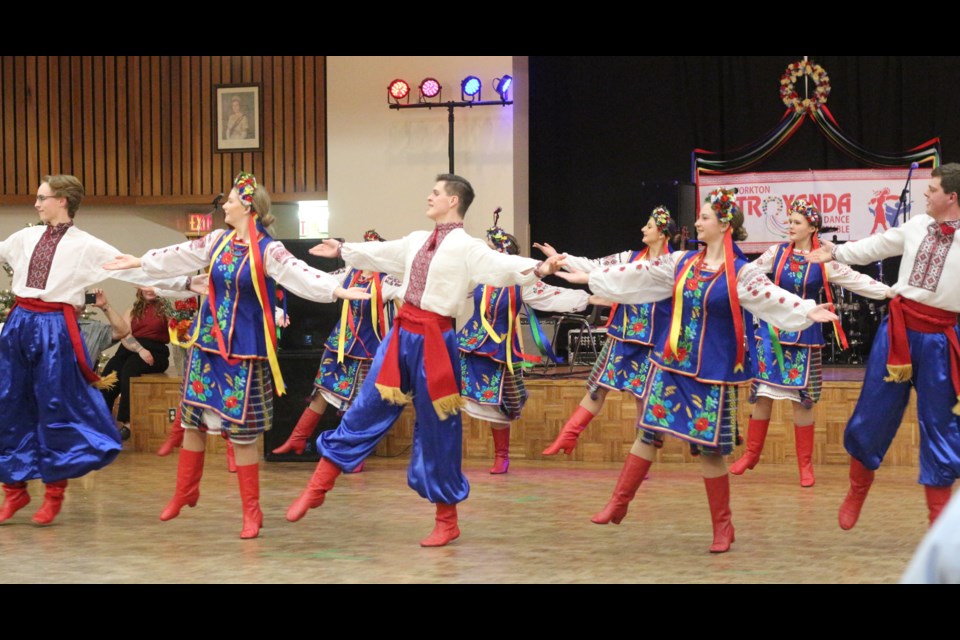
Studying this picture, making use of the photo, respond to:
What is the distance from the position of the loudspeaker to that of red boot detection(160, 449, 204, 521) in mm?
2407

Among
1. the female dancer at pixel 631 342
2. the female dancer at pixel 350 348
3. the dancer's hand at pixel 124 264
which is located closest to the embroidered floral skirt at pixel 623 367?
the female dancer at pixel 631 342

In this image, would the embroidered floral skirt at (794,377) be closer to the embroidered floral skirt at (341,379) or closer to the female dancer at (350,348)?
the female dancer at (350,348)

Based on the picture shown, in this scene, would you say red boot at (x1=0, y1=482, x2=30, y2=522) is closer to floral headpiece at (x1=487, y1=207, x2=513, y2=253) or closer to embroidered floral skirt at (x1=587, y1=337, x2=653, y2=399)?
floral headpiece at (x1=487, y1=207, x2=513, y2=253)

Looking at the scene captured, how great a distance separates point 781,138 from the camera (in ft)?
32.7

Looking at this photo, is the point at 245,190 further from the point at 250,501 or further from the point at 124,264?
the point at 250,501

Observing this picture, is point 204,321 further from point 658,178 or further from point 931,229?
point 658,178

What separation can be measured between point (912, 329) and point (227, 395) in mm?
2656

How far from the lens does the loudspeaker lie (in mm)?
7250

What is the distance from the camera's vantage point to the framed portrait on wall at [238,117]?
1052 cm

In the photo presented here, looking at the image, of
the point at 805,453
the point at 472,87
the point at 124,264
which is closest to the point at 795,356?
the point at 805,453

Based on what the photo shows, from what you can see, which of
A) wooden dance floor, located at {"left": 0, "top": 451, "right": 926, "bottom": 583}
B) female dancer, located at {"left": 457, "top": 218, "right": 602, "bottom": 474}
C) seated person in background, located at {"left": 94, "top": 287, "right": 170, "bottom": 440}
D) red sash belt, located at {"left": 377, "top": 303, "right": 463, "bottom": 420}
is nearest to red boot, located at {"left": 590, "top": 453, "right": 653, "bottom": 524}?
wooden dance floor, located at {"left": 0, "top": 451, "right": 926, "bottom": 583}

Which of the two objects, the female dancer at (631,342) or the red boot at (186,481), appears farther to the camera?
the female dancer at (631,342)

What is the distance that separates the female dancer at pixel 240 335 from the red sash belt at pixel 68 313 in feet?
1.20

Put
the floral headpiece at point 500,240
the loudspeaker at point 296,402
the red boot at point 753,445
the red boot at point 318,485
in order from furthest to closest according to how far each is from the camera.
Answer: the loudspeaker at point 296,402, the floral headpiece at point 500,240, the red boot at point 753,445, the red boot at point 318,485
